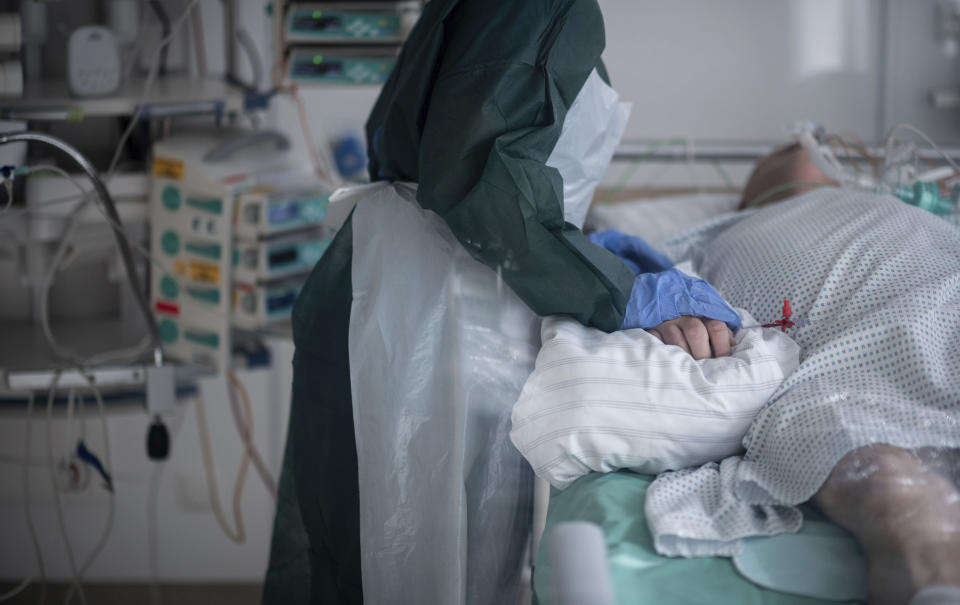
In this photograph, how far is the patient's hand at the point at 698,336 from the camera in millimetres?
1035

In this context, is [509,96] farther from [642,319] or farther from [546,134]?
[642,319]

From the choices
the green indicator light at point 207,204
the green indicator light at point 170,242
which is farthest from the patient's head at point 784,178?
the green indicator light at point 170,242

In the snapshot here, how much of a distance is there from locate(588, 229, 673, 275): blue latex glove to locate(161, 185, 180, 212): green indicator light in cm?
85

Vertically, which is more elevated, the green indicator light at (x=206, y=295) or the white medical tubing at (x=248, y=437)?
the green indicator light at (x=206, y=295)

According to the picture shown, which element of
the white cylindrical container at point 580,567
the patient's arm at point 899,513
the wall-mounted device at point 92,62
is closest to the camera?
the white cylindrical container at point 580,567

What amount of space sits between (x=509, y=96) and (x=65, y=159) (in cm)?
114

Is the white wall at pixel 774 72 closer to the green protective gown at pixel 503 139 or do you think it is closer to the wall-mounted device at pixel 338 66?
the wall-mounted device at pixel 338 66

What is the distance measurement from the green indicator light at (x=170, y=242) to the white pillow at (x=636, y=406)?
1.03 m

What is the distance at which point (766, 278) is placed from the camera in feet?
3.92

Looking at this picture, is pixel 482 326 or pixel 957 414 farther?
pixel 482 326

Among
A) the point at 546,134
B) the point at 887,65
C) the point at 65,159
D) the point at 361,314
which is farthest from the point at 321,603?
the point at 887,65

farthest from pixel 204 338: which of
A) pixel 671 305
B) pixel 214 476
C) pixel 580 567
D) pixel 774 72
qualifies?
pixel 774 72

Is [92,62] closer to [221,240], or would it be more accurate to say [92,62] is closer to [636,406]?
[221,240]

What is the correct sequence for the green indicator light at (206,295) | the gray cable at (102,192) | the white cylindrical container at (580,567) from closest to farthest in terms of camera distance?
the white cylindrical container at (580,567) < the gray cable at (102,192) < the green indicator light at (206,295)
